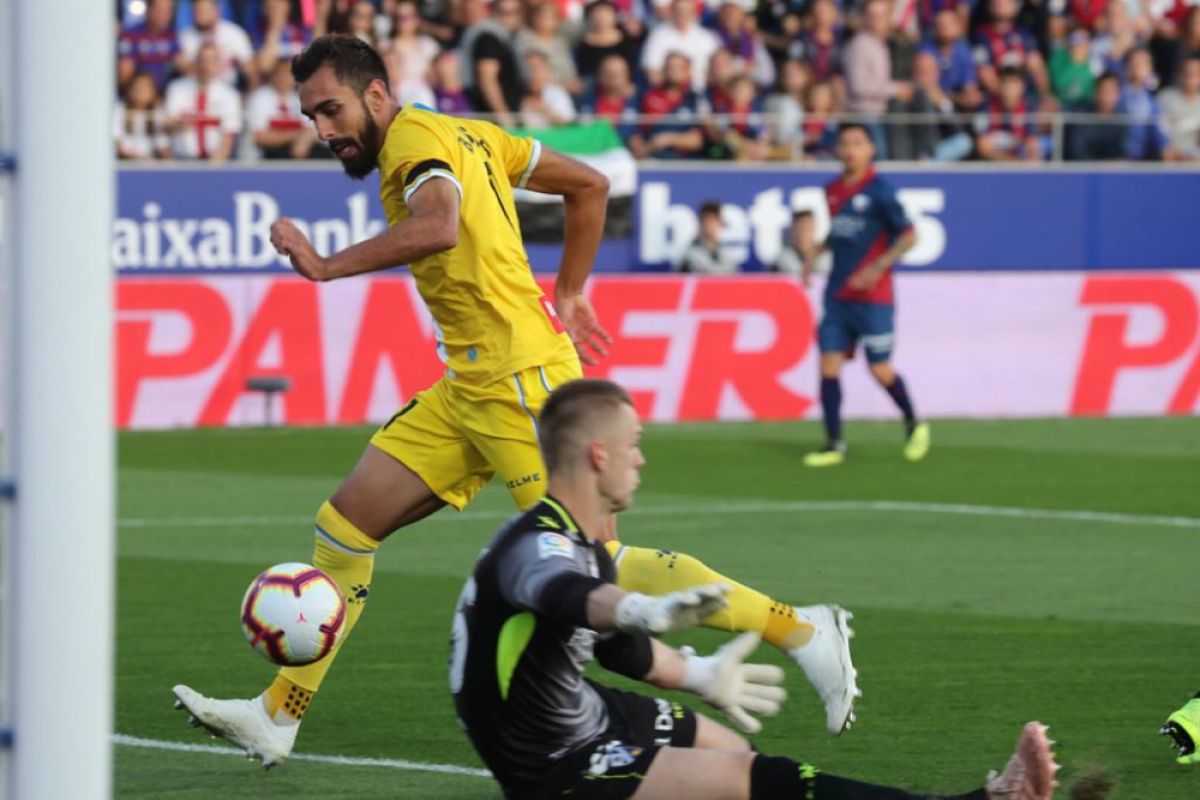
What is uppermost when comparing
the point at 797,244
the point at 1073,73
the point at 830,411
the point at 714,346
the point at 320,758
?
the point at 1073,73

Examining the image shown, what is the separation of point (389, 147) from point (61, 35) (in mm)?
3651

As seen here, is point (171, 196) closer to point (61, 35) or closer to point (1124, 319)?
point (1124, 319)

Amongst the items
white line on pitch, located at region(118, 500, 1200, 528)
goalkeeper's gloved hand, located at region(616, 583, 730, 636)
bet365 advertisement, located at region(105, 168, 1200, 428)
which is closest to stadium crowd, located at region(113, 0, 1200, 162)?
bet365 advertisement, located at region(105, 168, 1200, 428)

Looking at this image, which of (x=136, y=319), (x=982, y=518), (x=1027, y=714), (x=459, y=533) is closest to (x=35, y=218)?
(x=1027, y=714)

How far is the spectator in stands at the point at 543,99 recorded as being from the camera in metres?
19.6

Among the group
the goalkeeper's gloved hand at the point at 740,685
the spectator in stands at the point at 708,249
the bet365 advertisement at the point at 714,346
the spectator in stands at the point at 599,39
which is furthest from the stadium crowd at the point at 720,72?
the goalkeeper's gloved hand at the point at 740,685

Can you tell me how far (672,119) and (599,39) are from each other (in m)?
1.10

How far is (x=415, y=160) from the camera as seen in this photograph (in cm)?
672

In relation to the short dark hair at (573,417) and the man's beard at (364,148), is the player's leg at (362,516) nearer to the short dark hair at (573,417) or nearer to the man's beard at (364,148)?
the man's beard at (364,148)

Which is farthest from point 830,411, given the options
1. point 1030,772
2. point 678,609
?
point 678,609

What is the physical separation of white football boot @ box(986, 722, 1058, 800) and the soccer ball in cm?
213

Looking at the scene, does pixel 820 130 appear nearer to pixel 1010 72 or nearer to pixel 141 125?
pixel 1010 72

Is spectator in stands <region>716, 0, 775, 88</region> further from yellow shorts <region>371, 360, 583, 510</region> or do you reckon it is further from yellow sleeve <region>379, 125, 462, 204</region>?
yellow sleeve <region>379, 125, 462, 204</region>

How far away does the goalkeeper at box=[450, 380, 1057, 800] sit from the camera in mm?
5078
